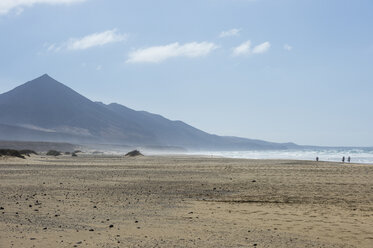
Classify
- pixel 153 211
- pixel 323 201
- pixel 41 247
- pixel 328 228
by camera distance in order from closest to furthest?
pixel 41 247 < pixel 328 228 < pixel 153 211 < pixel 323 201

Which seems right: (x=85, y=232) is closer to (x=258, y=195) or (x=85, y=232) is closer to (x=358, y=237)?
(x=358, y=237)

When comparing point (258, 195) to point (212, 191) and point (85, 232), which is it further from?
point (85, 232)

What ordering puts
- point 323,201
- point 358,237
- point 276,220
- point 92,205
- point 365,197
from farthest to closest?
point 365,197
point 323,201
point 92,205
point 276,220
point 358,237

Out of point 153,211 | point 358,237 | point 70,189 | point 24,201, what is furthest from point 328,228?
point 70,189

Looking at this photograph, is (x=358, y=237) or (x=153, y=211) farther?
(x=153, y=211)

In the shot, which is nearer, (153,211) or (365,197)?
(153,211)

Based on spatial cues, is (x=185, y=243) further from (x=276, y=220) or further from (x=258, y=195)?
(x=258, y=195)

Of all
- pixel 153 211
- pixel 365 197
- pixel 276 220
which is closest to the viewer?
pixel 276 220

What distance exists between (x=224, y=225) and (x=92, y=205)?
5.48 metres

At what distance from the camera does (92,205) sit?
14.4m

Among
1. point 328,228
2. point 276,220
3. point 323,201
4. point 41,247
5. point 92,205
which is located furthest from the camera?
point 323,201

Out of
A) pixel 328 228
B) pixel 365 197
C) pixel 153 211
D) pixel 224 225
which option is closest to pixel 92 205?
pixel 153 211

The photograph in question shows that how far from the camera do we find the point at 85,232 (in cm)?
1015

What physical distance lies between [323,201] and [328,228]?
4954 millimetres
